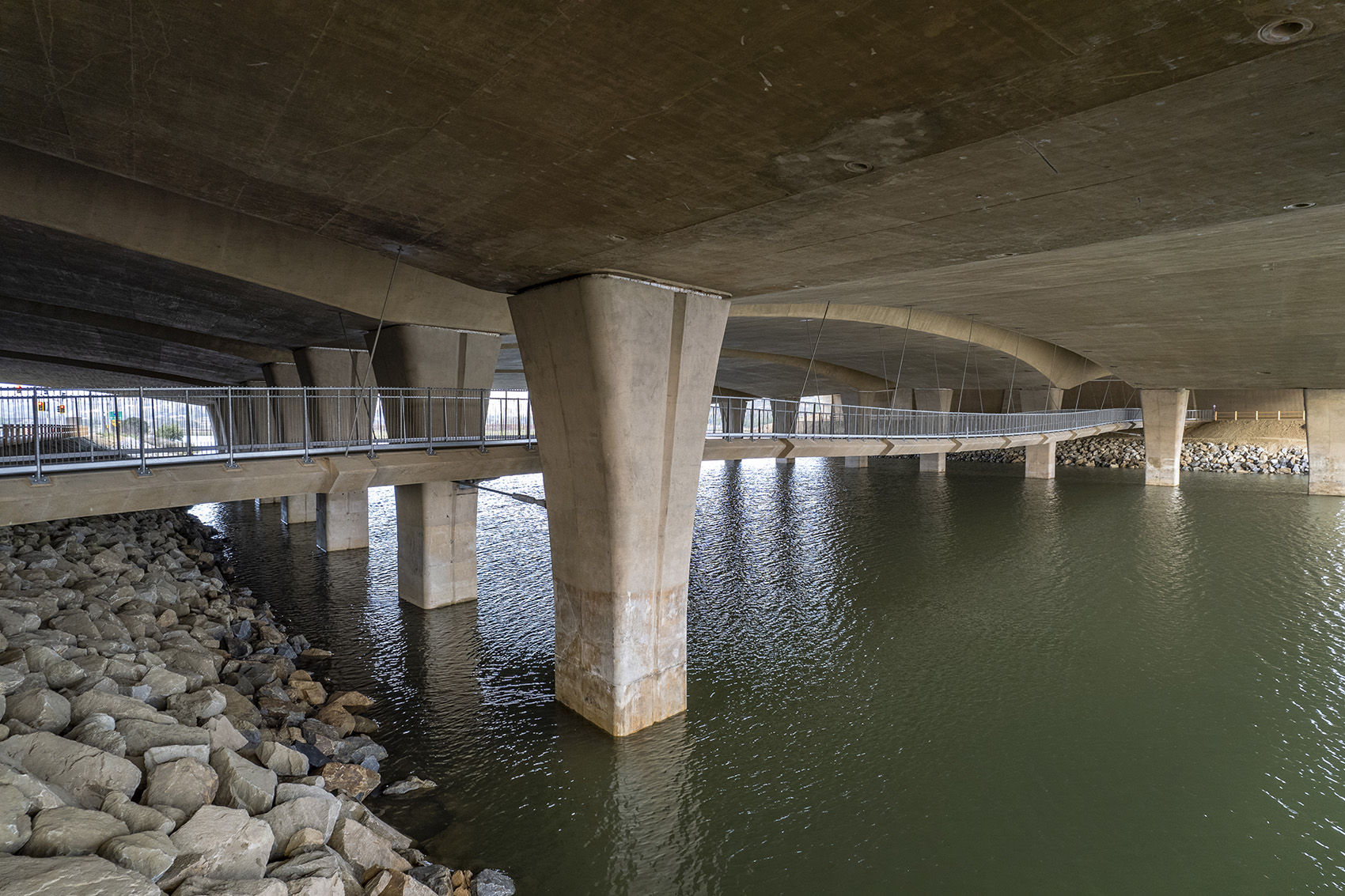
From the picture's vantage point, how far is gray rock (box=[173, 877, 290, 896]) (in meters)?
4.32

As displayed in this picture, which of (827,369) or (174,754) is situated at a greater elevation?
(827,369)

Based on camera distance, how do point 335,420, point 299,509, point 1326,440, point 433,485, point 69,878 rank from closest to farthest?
point 69,878, point 433,485, point 335,420, point 299,509, point 1326,440

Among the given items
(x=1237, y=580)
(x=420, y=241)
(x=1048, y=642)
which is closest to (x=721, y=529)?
(x=1048, y=642)

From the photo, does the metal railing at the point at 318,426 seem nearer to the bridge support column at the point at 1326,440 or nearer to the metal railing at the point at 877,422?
the metal railing at the point at 877,422

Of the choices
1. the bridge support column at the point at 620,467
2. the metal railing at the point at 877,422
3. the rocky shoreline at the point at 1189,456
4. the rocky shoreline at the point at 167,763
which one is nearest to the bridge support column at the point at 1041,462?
the rocky shoreline at the point at 1189,456

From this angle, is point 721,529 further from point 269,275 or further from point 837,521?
point 269,275

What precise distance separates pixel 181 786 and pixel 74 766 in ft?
2.29

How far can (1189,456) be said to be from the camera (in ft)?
151

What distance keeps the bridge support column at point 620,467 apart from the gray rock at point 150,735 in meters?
4.77

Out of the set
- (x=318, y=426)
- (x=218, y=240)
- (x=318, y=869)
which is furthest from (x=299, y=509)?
(x=318, y=869)

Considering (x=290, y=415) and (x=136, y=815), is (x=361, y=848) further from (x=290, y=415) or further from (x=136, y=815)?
(x=290, y=415)

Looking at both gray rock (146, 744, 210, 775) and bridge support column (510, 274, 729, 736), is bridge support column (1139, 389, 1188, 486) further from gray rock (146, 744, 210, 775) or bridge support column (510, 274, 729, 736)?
gray rock (146, 744, 210, 775)

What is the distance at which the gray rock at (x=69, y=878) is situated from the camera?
146 inches

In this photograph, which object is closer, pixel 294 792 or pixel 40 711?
pixel 40 711
